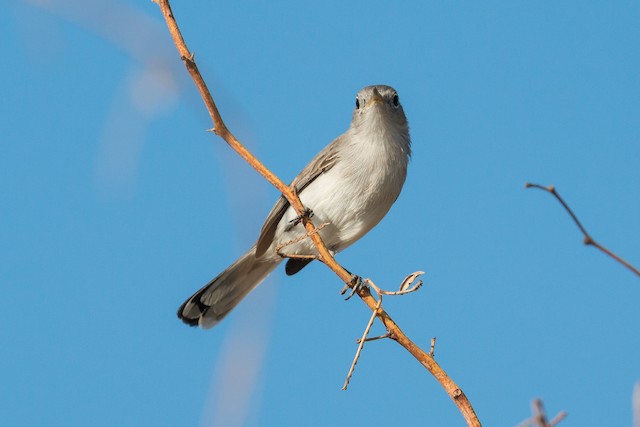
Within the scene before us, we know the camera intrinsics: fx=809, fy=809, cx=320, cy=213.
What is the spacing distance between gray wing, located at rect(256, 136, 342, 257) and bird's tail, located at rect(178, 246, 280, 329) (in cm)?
22

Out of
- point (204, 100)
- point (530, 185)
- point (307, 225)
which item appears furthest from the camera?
point (307, 225)

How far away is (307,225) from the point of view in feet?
12.1

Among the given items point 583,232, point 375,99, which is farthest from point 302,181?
point 583,232

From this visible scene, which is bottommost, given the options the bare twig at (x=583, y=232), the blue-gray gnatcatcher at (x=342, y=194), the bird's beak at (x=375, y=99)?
the bare twig at (x=583, y=232)

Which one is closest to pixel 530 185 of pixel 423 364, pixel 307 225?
pixel 423 364

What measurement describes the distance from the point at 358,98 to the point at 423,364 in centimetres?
396

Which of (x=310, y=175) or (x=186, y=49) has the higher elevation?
(x=310, y=175)

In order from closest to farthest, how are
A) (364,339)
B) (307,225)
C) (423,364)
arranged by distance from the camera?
(423,364) < (364,339) < (307,225)

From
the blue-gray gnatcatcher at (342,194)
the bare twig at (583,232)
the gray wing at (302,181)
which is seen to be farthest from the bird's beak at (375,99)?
the bare twig at (583,232)

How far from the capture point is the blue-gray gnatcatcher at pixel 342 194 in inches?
213

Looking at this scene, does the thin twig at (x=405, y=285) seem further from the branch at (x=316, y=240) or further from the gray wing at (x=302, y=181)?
the gray wing at (x=302, y=181)

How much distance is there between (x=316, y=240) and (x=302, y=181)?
8.90 feet

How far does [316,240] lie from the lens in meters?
3.01

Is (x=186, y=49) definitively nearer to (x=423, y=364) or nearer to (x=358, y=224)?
(x=423, y=364)
